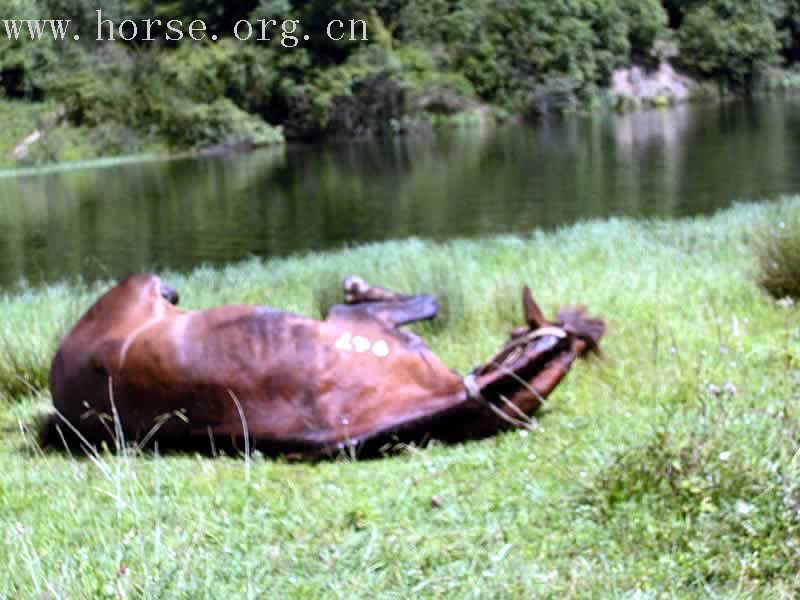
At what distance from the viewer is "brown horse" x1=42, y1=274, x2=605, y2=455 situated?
331 cm

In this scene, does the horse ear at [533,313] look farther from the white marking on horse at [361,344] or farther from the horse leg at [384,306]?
the white marking on horse at [361,344]

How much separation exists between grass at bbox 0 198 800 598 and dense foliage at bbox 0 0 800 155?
5280cm

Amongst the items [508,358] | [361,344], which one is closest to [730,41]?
[508,358]

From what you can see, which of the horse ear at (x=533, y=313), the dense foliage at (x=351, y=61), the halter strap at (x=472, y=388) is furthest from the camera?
the dense foliage at (x=351, y=61)

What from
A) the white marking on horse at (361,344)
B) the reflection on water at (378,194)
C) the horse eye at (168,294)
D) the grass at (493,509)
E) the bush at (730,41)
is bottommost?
the reflection on water at (378,194)

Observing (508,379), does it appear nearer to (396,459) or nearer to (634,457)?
(396,459)

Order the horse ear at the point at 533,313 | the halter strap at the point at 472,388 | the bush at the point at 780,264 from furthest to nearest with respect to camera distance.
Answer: the bush at the point at 780,264, the horse ear at the point at 533,313, the halter strap at the point at 472,388

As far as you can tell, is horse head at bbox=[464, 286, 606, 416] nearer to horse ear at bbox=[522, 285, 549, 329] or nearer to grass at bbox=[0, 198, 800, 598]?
horse ear at bbox=[522, 285, 549, 329]

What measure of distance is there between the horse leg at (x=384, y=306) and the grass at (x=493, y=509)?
1.92 ft

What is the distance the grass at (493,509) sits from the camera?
213cm

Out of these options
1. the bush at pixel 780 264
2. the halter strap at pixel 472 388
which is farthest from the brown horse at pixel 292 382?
the bush at pixel 780 264

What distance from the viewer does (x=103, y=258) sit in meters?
20.3

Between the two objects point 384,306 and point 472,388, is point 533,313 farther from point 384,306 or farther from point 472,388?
point 384,306

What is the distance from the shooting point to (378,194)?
1093 inches
